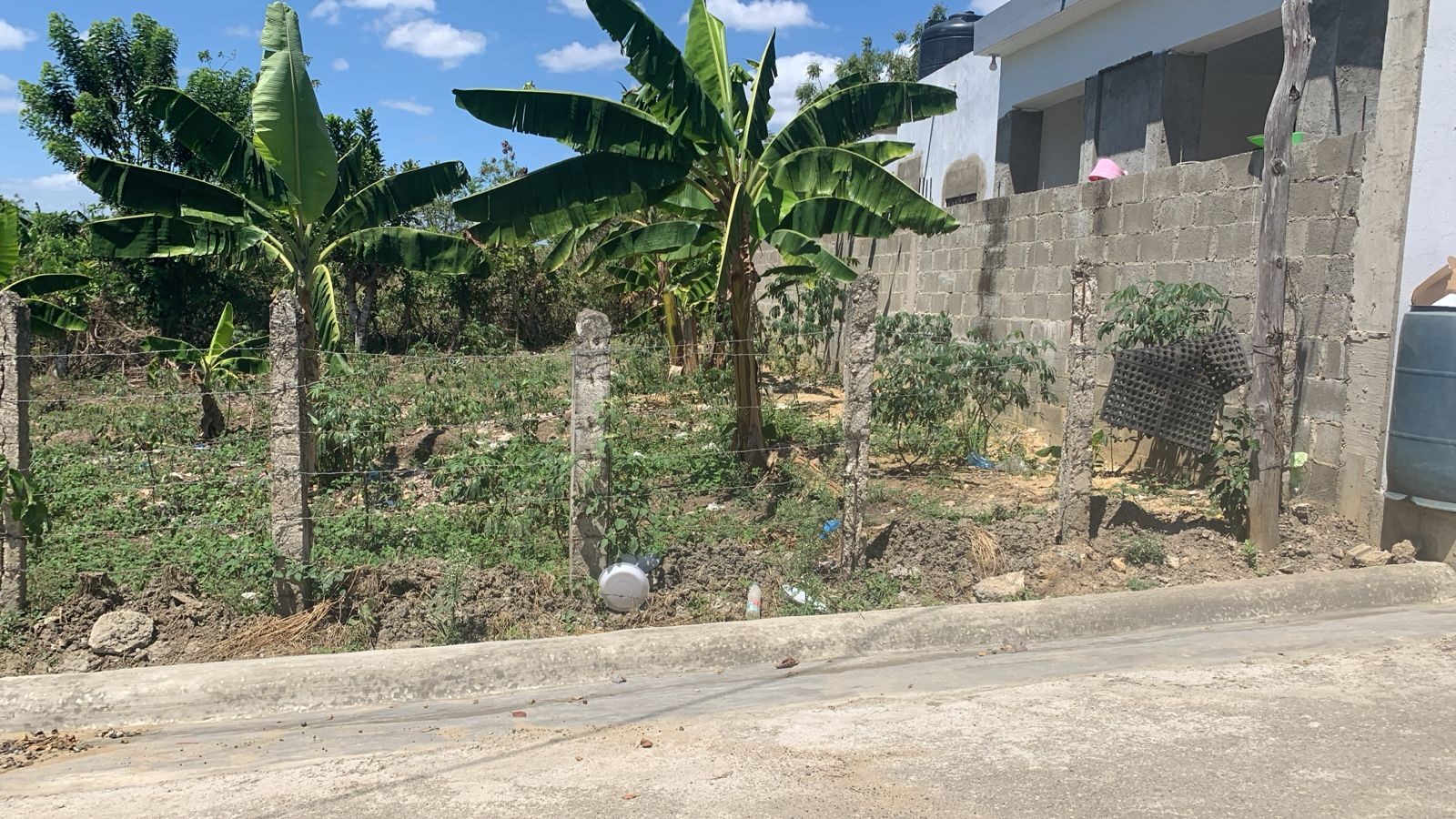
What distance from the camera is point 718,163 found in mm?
7711

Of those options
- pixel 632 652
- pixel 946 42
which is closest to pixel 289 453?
pixel 632 652

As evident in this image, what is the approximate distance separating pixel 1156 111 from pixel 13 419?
10.9 metres

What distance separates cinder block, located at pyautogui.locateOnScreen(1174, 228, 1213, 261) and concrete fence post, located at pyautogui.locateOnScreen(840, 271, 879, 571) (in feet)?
11.7

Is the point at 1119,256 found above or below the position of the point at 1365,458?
above

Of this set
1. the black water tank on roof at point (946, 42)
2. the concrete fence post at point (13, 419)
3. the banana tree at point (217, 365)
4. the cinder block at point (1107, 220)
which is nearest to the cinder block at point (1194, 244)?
the cinder block at point (1107, 220)

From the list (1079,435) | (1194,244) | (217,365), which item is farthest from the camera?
(217,365)

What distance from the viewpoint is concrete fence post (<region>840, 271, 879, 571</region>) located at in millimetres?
5715

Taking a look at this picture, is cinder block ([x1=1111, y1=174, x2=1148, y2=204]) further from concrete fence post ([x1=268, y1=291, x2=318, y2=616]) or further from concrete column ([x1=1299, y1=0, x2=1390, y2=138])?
concrete fence post ([x1=268, y1=291, x2=318, y2=616])

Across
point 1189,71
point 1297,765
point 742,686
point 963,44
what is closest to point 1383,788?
point 1297,765

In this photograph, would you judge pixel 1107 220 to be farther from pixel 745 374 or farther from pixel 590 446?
pixel 590 446

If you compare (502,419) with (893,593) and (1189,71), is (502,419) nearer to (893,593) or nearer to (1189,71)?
(893,593)

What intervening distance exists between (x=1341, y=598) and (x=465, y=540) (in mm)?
5175

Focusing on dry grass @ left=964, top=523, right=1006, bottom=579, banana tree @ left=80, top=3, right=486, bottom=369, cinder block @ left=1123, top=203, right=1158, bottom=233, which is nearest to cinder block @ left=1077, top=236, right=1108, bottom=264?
cinder block @ left=1123, top=203, right=1158, bottom=233

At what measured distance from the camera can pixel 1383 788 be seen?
335cm
